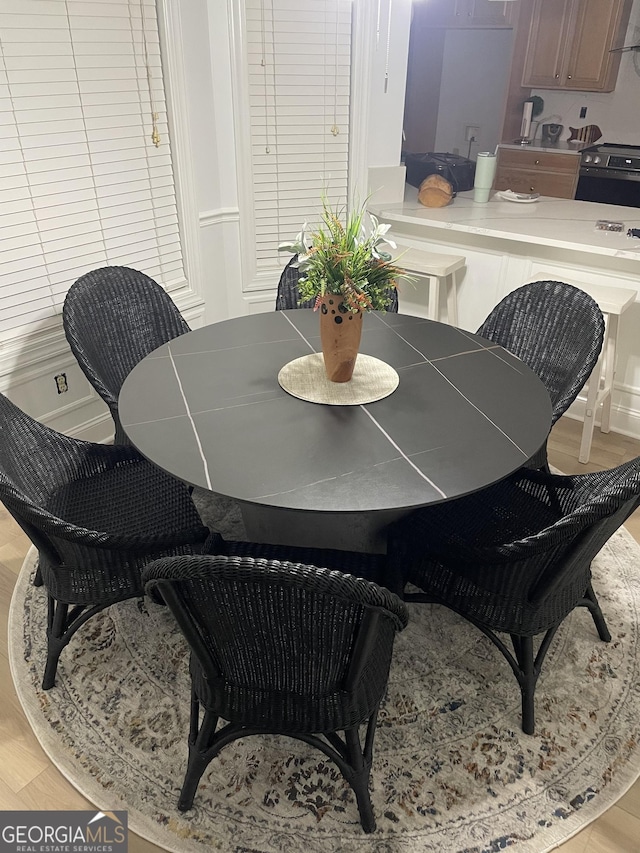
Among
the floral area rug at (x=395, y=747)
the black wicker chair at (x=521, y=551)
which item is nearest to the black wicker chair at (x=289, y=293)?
the black wicker chair at (x=521, y=551)

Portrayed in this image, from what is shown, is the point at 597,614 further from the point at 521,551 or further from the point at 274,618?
the point at 274,618

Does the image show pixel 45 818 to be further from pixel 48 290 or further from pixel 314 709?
pixel 48 290

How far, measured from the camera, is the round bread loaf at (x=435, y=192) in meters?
3.53

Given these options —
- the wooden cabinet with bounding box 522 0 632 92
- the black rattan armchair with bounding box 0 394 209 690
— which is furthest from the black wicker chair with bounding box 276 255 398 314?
the wooden cabinet with bounding box 522 0 632 92

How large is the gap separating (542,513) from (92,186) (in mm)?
2288

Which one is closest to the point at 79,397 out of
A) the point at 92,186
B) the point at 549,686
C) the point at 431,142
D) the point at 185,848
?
the point at 92,186

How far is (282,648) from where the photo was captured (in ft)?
4.05

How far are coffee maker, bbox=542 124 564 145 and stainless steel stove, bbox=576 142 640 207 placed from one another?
449 mm

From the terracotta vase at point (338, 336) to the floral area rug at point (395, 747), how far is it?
877 millimetres

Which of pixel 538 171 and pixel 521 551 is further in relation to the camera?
pixel 538 171

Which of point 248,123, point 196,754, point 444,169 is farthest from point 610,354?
point 196,754

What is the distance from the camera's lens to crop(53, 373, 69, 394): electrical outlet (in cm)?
281

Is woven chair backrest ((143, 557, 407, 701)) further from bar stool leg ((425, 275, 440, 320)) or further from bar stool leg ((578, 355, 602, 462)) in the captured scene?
bar stool leg ((425, 275, 440, 320))

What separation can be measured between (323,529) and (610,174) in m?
4.62
